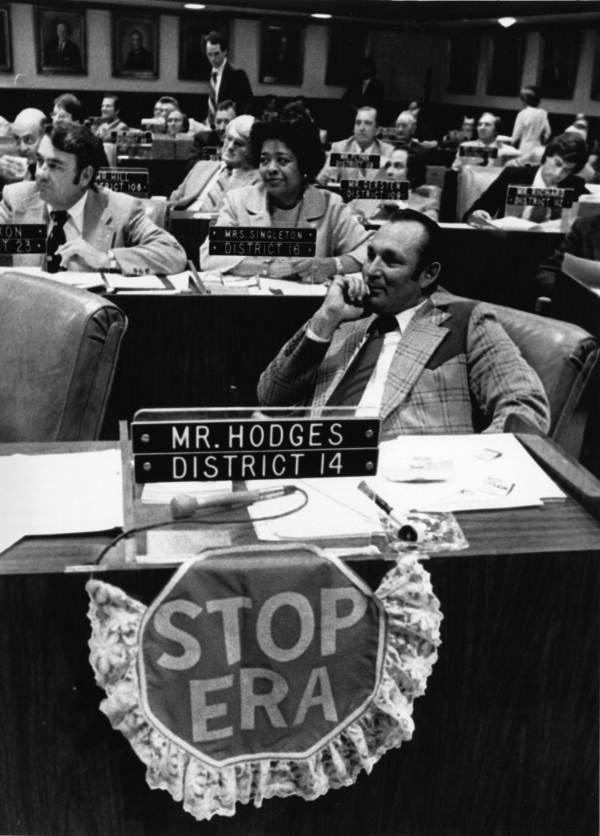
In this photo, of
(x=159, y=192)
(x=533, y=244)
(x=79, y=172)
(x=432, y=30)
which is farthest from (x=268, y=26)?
(x=79, y=172)

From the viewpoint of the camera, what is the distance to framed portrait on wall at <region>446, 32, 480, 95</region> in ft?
50.4

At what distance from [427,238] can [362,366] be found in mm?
344

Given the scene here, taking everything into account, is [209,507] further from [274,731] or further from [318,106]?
[318,106]

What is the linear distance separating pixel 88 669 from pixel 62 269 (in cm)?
219

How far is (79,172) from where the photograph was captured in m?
3.37

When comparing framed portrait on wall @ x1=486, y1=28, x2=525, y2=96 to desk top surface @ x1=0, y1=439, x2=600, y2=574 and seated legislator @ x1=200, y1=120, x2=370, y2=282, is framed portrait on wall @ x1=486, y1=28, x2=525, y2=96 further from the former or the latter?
desk top surface @ x1=0, y1=439, x2=600, y2=574

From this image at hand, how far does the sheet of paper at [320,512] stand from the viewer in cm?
129

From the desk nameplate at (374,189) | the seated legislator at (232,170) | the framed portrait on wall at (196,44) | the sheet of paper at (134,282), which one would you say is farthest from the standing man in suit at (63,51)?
the sheet of paper at (134,282)

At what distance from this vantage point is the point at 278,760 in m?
1.25

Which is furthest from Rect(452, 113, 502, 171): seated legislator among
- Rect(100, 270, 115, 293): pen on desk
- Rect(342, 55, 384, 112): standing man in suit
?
Rect(100, 270, 115, 293): pen on desk

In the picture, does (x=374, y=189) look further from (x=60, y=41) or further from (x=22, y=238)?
(x=60, y=41)

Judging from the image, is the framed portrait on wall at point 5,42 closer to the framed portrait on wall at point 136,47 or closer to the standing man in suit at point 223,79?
the framed portrait on wall at point 136,47

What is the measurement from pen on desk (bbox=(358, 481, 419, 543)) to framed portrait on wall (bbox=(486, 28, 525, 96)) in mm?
13910

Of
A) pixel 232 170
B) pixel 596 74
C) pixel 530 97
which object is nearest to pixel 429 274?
pixel 232 170
